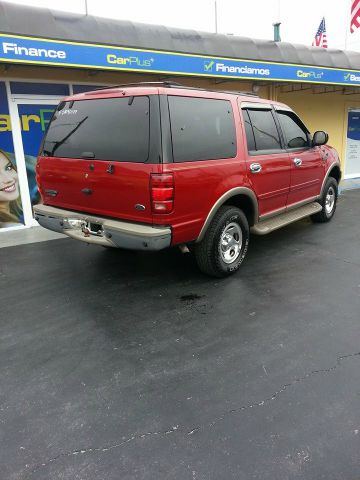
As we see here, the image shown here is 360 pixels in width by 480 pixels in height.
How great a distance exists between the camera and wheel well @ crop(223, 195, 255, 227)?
4641 mm

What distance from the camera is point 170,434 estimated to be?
2.32 m

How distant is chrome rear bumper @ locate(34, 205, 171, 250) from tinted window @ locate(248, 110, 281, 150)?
2.03m

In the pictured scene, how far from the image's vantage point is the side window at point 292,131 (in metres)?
5.57

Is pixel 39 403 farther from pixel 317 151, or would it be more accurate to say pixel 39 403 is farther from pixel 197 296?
pixel 317 151

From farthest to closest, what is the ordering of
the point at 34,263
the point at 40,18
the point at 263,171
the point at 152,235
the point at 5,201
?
the point at 5,201 < the point at 40,18 < the point at 34,263 < the point at 263,171 < the point at 152,235

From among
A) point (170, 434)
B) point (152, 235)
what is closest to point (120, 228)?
point (152, 235)

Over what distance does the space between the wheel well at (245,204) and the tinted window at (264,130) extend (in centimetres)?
69

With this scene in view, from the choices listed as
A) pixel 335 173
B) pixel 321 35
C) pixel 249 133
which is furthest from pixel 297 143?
pixel 321 35

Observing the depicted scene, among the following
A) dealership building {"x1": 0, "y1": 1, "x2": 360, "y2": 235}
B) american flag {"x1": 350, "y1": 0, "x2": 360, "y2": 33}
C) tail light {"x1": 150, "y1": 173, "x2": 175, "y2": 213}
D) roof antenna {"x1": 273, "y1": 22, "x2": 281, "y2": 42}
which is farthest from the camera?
roof antenna {"x1": 273, "y1": 22, "x2": 281, "y2": 42}

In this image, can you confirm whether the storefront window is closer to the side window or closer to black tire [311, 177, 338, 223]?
the side window

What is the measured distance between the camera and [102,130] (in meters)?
3.97

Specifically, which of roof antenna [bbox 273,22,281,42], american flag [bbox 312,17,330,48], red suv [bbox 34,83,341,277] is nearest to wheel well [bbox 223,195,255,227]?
red suv [bbox 34,83,341,277]

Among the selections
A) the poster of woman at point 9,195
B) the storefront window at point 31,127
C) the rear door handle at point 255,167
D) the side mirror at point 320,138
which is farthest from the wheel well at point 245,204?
the poster of woman at point 9,195

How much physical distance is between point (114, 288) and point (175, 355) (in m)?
1.57
